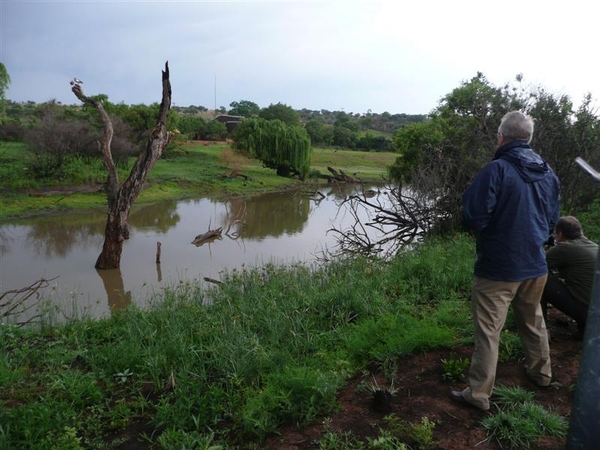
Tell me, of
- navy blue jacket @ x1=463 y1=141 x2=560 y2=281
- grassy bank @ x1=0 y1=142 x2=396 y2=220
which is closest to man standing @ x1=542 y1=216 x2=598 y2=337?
navy blue jacket @ x1=463 y1=141 x2=560 y2=281

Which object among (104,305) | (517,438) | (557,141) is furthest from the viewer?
(557,141)

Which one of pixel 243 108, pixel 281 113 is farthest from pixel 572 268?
pixel 243 108

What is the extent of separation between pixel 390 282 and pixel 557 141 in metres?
6.41

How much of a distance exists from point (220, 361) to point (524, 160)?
9.29 feet

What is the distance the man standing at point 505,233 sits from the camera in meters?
3.01

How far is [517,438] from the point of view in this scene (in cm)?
280

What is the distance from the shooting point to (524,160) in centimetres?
305

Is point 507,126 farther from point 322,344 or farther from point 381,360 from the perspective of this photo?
point 322,344

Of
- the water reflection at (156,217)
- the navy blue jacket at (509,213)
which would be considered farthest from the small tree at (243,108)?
the navy blue jacket at (509,213)

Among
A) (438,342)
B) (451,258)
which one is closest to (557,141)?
(451,258)

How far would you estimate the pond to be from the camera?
1034 centimetres

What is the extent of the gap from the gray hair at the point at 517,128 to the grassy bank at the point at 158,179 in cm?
1376

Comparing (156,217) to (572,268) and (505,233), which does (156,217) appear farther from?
(505,233)

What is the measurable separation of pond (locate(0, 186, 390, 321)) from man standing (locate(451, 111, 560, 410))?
5724 millimetres
